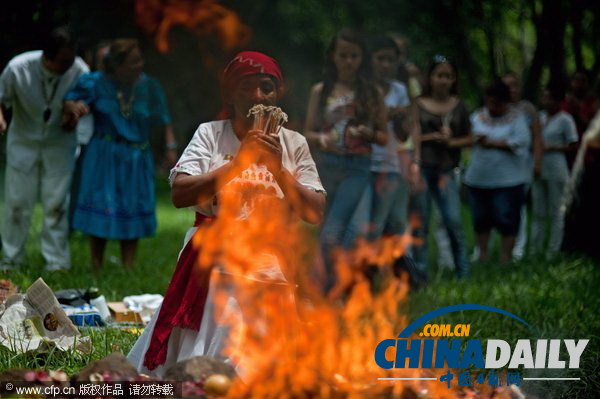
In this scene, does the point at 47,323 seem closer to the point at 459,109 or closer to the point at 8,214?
the point at 8,214

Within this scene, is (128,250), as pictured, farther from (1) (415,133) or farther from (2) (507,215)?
(2) (507,215)

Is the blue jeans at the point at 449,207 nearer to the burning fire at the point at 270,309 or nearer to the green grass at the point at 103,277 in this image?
the green grass at the point at 103,277

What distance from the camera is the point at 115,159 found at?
335 inches

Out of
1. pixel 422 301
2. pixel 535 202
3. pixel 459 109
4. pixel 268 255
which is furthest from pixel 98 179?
pixel 535 202

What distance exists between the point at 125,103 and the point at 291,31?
38.7 ft

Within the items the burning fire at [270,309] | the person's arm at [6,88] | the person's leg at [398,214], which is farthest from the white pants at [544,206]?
the burning fire at [270,309]

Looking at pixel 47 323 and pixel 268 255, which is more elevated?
pixel 268 255

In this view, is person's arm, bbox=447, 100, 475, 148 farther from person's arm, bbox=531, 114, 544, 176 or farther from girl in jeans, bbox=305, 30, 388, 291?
girl in jeans, bbox=305, 30, 388, 291

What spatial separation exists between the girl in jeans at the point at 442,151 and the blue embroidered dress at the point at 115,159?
2467 mm

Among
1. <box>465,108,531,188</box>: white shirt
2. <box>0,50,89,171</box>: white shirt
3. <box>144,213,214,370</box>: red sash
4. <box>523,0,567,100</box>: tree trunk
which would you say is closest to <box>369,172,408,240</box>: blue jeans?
<box>465,108,531,188</box>: white shirt

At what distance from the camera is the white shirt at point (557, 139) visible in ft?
37.8

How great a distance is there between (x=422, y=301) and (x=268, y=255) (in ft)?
10.9

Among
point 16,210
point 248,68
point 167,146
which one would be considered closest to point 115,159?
point 167,146

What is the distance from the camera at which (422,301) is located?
7.59m
